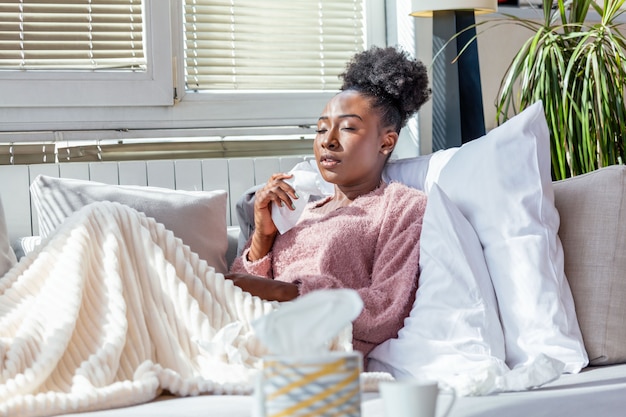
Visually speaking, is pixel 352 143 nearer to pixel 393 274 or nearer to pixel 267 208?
pixel 267 208

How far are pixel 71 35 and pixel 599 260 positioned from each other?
173cm

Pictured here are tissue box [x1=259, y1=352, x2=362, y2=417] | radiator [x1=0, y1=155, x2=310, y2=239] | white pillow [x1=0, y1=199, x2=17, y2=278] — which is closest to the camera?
tissue box [x1=259, y1=352, x2=362, y2=417]

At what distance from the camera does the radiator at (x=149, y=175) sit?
8.39ft

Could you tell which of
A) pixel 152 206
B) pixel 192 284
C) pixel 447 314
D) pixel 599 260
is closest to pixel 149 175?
pixel 152 206

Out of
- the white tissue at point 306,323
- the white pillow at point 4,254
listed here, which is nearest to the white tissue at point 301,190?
the white pillow at point 4,254

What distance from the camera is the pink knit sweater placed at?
1.90 m

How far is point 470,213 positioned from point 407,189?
243 millimetres

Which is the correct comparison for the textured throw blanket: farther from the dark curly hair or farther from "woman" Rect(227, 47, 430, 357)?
the dark curly hair

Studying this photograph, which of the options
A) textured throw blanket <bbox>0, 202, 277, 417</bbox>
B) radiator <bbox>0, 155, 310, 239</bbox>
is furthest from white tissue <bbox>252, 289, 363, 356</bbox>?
radiator <bbox>0, 155, 310, 239</bbox>

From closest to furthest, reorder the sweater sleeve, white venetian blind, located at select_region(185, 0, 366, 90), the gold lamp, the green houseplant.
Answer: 1. the sweater sleeve
2. the green houseplant
3. the gold lamp
4. white venetian blind, located at select_region(185, 0, 366, 90)

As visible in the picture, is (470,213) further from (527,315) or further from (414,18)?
(414,18)

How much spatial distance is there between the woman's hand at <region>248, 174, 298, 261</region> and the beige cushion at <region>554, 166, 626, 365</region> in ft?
2.11

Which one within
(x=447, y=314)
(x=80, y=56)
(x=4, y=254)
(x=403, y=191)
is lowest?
(x=447, y=314)

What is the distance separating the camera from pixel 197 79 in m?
2.97
